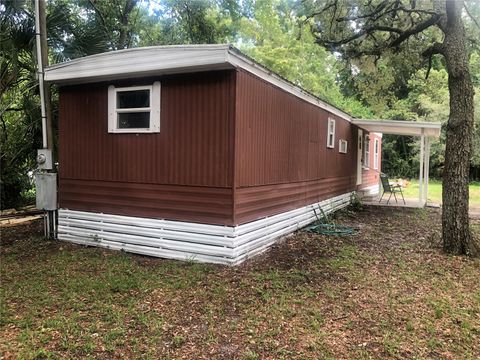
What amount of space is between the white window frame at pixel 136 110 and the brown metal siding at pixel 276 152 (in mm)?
1302

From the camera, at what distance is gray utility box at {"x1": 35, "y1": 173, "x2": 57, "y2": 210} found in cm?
670

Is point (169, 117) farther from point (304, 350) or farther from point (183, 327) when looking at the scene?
point (304, 350)

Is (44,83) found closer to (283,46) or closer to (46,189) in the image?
(46,189)

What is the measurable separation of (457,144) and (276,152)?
111 inches

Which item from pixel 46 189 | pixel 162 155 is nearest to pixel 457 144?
pixel 162 155

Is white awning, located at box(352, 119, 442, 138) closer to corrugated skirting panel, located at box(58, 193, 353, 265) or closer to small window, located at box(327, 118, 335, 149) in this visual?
small window, located at box(327, 118, 335, 149)

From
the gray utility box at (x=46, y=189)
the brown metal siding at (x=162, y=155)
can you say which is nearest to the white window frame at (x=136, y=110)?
the brown metal siding at (x=162, y=155)

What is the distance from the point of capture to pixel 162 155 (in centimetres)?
596

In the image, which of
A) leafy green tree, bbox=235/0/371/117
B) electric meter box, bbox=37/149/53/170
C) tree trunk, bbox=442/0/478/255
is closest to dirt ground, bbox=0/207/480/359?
tree trunk, bbox=442/0/478/255

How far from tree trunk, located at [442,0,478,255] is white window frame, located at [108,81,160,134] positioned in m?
Result: 4.55

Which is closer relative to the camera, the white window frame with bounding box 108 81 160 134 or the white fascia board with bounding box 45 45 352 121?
the white fascia board with bounding box 45 45 352 121

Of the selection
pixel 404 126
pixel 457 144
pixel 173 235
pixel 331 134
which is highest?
pixel 404 126

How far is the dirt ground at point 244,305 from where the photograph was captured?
10.8 ft

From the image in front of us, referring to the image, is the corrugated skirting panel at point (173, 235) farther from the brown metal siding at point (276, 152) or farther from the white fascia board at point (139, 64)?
the white fascia board at point (139, 64)
